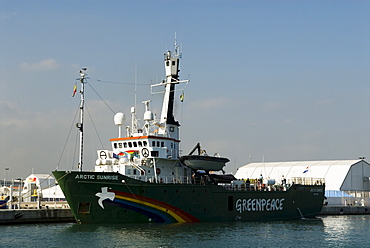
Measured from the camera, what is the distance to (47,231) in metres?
29.1

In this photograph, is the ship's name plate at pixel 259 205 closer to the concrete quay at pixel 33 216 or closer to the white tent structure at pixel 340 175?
the concrete quay at pixel 33 216

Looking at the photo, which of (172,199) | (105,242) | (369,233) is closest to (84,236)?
(105,242)

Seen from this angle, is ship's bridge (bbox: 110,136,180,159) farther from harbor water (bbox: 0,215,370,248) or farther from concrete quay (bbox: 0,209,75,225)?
concrete quay (bbox: 0,209,75,225)

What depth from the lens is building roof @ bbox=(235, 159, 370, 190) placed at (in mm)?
57625

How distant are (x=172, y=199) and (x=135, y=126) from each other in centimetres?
615

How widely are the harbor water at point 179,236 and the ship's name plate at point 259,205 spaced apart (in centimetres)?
271

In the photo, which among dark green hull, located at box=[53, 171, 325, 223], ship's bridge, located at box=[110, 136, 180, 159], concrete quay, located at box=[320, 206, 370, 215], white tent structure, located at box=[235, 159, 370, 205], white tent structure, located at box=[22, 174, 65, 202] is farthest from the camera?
white tent structure, located at box=[235, 159, 370, 205]

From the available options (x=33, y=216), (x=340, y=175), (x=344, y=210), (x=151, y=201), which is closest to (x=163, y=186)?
(x=151, y=201)

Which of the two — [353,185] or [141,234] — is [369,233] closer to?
[141,234]

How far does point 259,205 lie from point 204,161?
21.3 ft

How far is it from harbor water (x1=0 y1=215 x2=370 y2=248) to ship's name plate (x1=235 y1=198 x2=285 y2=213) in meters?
2.71

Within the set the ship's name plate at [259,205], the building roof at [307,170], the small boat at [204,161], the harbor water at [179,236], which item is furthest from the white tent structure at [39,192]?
the building roof at [307,170]

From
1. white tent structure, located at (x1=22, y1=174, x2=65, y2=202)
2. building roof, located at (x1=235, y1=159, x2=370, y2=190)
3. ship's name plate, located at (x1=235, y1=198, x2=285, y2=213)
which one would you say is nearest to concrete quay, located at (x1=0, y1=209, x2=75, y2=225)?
white tent structure, located at (x1=22, y1=174, x2=65, y2=202)

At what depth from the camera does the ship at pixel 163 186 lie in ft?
98.4
